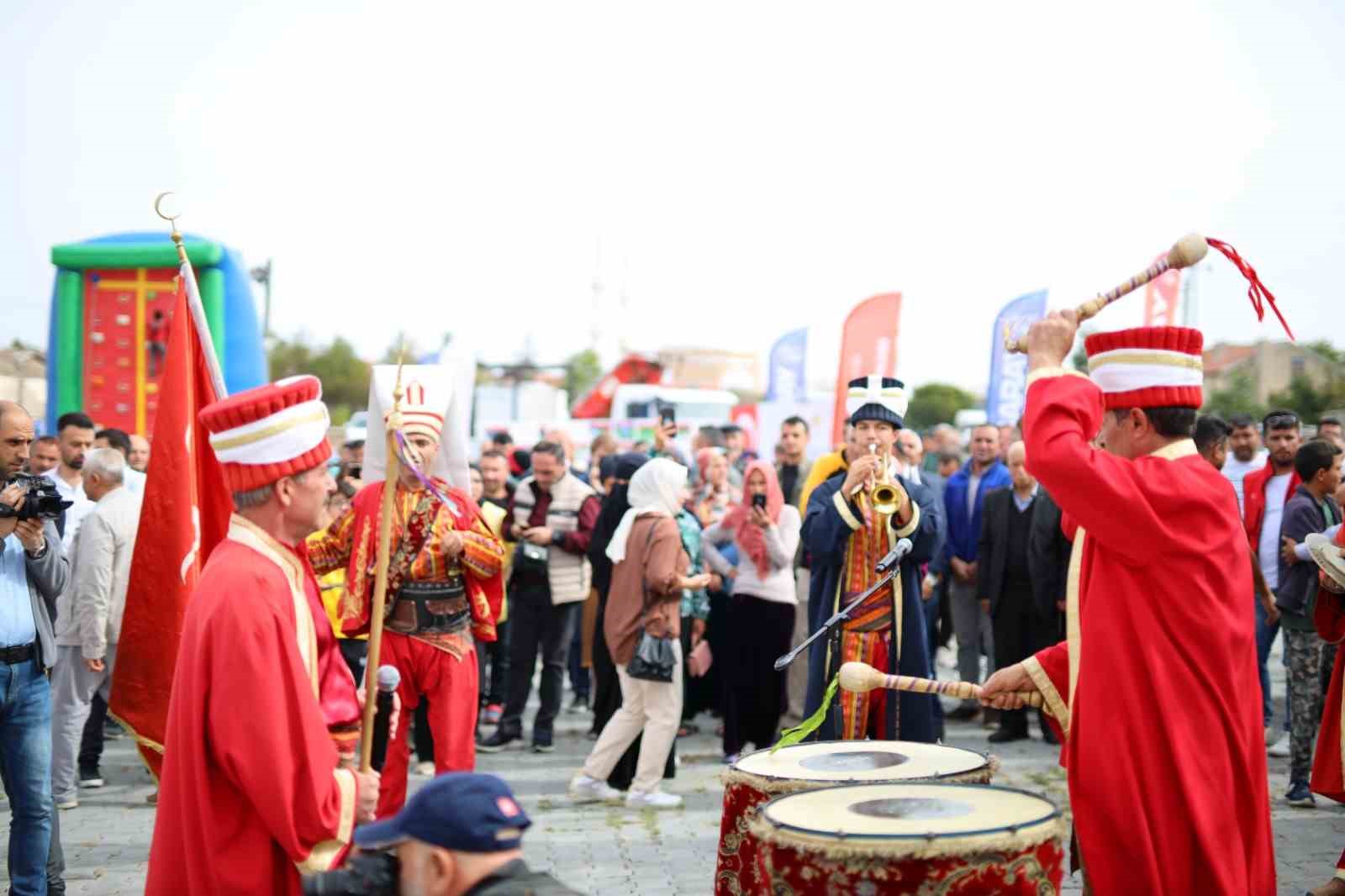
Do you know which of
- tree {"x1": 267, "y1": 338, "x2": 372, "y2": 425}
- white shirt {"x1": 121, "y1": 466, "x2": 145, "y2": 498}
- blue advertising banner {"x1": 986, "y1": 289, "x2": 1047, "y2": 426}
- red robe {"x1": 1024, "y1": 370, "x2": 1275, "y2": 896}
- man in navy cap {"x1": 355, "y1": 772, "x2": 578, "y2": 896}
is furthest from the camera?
tree {"x1": 267, "y1": 338, "x2": 372, "y2": 425}

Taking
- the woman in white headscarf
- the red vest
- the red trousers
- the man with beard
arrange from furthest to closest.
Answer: the red vest
the man with beard
the woman in white headscarf
the red trousers

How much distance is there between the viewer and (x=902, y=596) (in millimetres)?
6953

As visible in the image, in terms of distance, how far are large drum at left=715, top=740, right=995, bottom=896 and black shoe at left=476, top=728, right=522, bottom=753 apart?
5.21 meters

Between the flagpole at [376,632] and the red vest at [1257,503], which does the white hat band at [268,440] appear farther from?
the red vest at [1257,503]

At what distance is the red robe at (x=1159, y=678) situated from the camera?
374 centimetres

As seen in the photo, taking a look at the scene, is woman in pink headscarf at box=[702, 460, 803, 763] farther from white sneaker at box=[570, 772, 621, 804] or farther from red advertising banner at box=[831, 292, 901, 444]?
red advertising banner at box=[831, 292, 901, 444]

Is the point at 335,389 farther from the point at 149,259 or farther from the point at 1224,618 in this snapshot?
the point at 1224,618

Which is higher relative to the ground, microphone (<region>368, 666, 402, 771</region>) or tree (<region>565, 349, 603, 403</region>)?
tree (<region>565, 349, 603, 403</region>)

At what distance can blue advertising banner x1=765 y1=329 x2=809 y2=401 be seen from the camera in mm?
26547

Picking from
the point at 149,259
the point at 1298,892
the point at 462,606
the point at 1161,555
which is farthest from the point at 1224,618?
the point at 149,259

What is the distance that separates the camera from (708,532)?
1065cm

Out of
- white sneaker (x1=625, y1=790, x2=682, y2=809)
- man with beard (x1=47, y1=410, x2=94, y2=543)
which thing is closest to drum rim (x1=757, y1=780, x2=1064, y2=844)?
white sneaker (x1=625, y1=790, x2=682, y2=809)

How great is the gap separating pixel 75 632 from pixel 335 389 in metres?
52.7

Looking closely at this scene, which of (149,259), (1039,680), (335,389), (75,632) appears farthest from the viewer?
(335,389)
